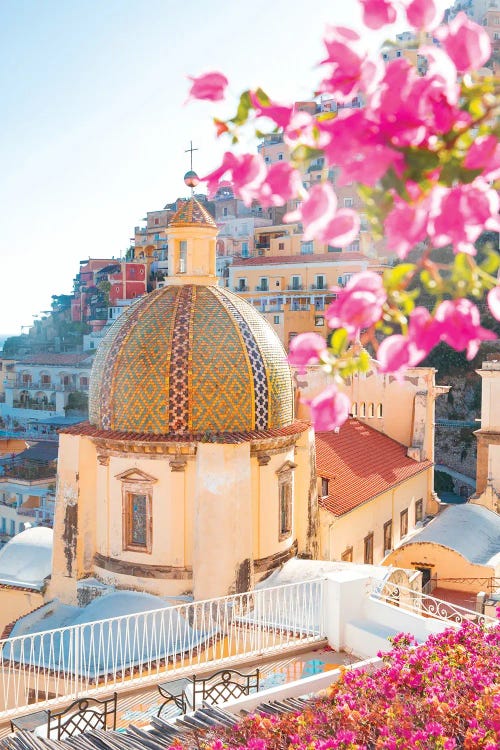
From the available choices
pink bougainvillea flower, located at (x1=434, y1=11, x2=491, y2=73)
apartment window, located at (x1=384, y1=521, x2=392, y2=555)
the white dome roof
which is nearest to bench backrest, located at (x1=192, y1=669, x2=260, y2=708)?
pink bougainvillea flower, located at (x1=434, y1=11, x2=491, y2=73)

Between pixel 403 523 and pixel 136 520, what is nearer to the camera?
pixel 136 520

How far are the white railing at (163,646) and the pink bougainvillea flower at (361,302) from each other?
28.4 ft

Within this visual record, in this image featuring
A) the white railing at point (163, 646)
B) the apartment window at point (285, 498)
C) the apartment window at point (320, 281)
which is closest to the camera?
the white railing at point (163, 646)

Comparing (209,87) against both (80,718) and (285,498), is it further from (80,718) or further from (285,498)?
(285,498)

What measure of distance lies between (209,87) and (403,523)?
21699 mm

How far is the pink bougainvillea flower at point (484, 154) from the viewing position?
1768 mm

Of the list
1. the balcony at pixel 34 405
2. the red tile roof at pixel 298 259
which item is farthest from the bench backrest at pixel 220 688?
the balcony at pixel 34 405

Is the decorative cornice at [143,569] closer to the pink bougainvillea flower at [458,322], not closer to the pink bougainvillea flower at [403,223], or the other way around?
the pink bougainvillea flower at [458,322]

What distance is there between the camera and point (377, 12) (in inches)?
74.5

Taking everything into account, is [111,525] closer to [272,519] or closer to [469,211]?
[272,519]

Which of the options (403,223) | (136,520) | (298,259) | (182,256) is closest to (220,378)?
(136,520)

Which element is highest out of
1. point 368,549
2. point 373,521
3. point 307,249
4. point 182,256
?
point 307,249

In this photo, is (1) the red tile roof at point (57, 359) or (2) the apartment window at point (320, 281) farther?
(1) the red tile roof at point (57, 359)

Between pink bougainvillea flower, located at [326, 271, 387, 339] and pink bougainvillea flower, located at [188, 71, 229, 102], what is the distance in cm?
56
